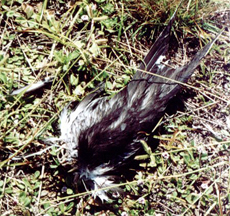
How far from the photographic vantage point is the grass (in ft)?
7.98

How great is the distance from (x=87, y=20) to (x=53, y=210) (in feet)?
5.24

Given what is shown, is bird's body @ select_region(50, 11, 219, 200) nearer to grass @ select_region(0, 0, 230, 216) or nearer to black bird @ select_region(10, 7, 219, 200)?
black bird @ select_region(10, 7, 219, 200)

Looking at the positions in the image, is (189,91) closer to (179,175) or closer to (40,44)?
(179,175)

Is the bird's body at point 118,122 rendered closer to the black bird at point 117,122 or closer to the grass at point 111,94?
the black bird at point 117,122

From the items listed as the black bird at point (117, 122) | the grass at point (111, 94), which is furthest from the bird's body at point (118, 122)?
the grass at point (111, 94)

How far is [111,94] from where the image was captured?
2.50 meters

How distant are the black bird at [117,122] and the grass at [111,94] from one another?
159mm

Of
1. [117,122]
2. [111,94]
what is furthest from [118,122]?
[111,94]

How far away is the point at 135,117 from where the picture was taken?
2.16 meters

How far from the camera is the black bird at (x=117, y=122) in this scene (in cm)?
215

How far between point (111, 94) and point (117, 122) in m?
0.42

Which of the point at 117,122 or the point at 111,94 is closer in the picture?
the point at 117,122

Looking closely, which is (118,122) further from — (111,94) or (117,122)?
(111,94)

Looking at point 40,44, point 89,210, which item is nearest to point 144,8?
point 40,44
